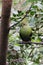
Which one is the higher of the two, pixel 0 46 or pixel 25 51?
pixel 0 46

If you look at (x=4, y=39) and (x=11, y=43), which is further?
(x=11, y=43)

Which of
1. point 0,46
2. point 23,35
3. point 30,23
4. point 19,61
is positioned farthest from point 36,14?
point 0,46

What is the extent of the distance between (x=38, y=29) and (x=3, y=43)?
51 cm

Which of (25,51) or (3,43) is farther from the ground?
(3,43)

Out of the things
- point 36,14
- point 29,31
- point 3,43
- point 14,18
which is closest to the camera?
point 3,43

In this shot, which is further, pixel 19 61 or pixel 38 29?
pixel 19 61

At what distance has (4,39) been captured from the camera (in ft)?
1.72

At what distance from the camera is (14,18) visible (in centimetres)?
110

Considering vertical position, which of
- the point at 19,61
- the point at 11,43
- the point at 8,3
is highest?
the point at 8,3

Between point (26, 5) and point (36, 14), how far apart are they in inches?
3.7

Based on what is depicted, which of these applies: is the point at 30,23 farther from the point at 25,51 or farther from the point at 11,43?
the point at 25,51

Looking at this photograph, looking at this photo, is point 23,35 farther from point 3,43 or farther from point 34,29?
point 3,43

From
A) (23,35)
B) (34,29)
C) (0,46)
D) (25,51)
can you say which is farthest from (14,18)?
(0,46)

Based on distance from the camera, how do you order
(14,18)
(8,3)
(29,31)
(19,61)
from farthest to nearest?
(19,61)
(14,18)
(29,31)
(8,3)
